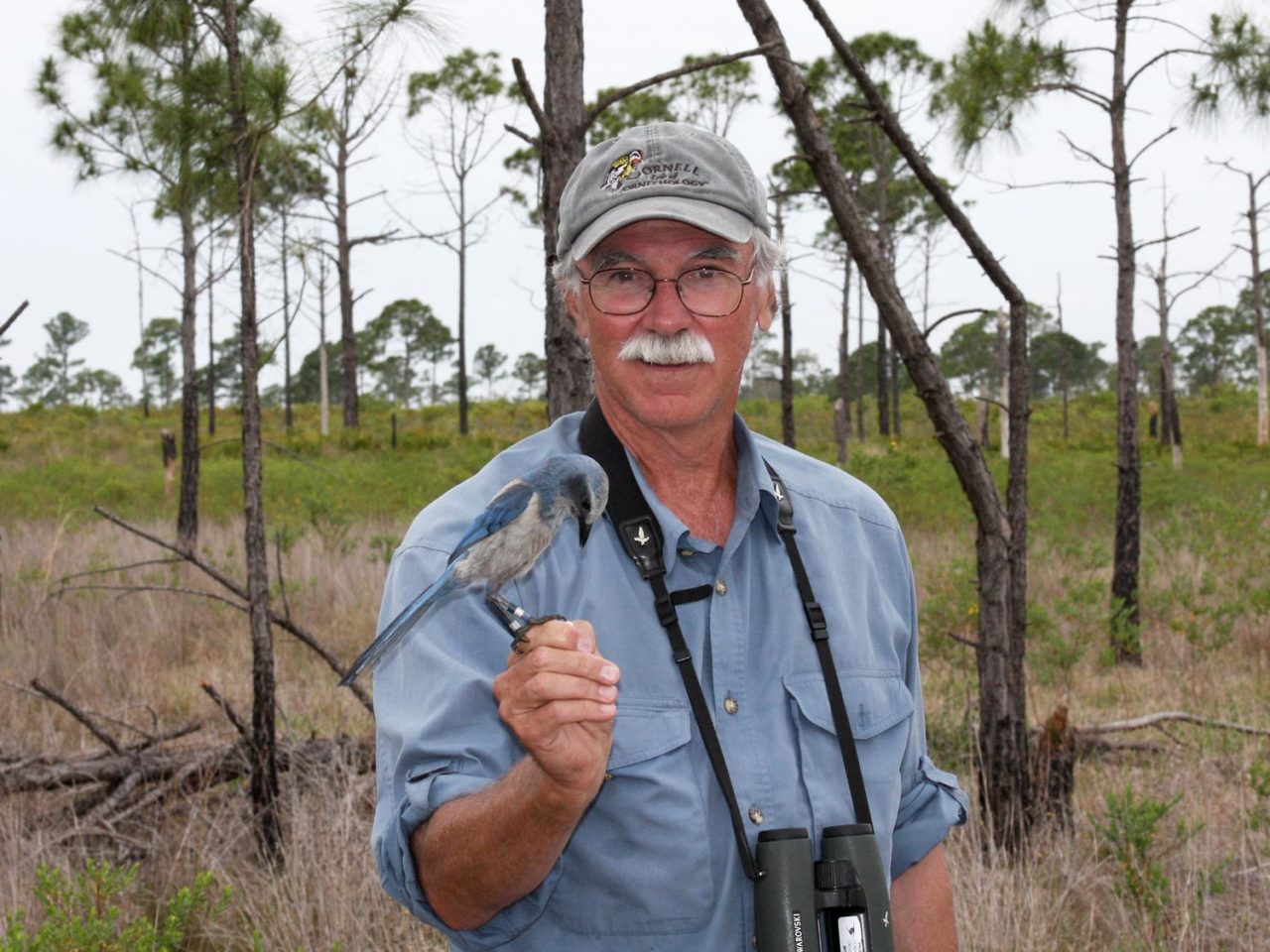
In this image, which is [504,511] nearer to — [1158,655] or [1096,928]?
[1096,928]

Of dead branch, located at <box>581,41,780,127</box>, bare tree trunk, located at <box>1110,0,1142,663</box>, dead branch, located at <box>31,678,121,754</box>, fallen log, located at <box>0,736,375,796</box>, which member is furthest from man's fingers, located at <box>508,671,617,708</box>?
bare tree trunk, located at <box>1110,0,1142,663</box>

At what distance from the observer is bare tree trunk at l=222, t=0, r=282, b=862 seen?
16.2 ft

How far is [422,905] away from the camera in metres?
1.82

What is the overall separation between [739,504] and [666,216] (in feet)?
2.02

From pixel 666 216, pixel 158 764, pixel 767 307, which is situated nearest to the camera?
pixel 666 216

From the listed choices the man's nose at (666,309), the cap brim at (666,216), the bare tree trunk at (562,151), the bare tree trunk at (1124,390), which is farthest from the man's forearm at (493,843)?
the bare tree trunk at (1124,390)

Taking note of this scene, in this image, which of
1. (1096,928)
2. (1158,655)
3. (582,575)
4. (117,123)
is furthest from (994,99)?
(117,123)

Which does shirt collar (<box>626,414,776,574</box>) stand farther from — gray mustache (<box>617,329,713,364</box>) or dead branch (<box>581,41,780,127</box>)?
dead branch (<box>581,41,780,127</box>)

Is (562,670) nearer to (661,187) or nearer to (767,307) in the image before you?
(661,187)

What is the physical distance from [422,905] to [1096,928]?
3695 millimetres

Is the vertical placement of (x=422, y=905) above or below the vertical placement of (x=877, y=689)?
below

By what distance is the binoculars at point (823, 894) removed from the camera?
1896 millimetres

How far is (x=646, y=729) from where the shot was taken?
1927 mm

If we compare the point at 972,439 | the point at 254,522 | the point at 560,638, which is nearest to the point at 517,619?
the point at 560,638
